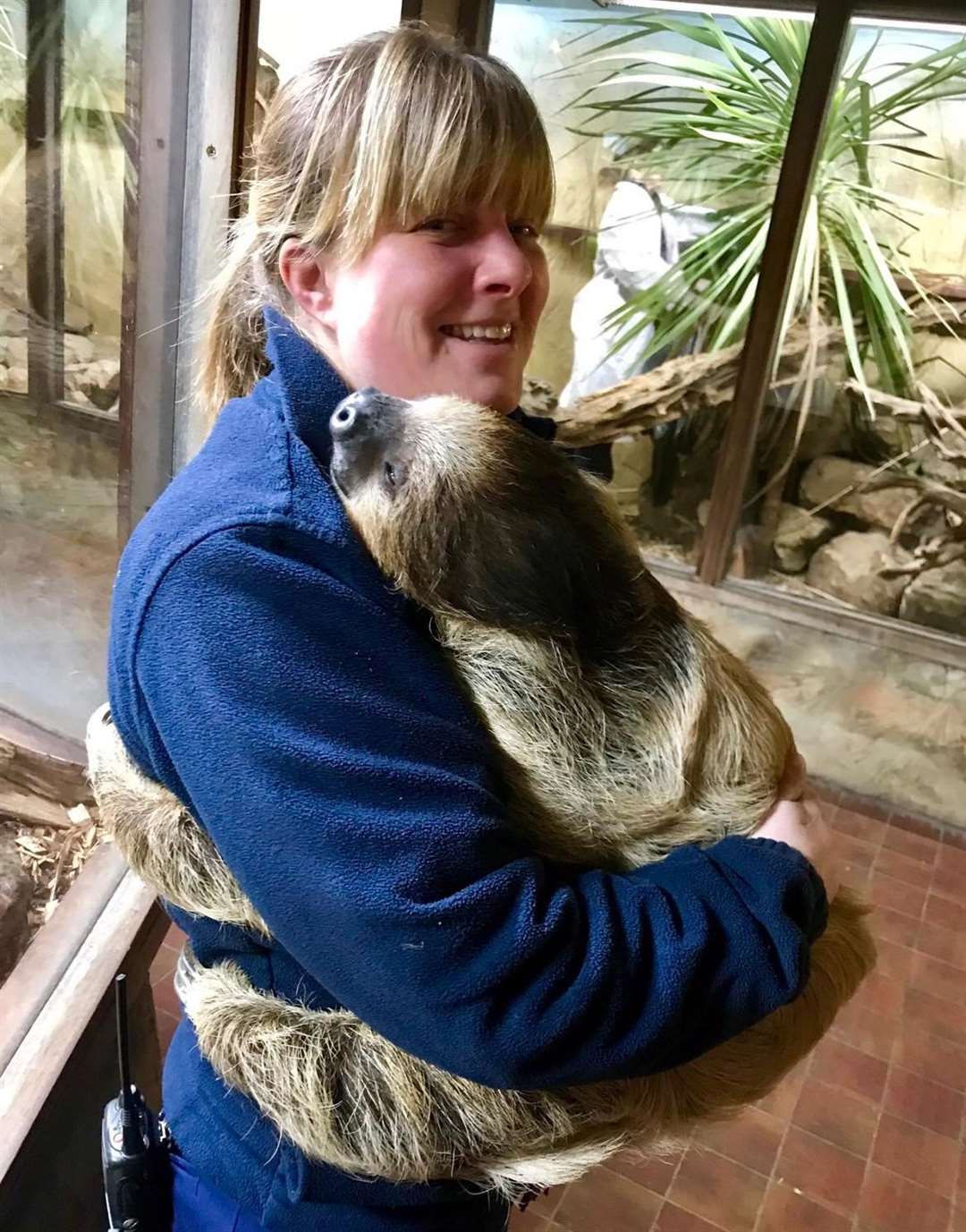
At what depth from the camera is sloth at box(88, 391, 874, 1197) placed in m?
0.87

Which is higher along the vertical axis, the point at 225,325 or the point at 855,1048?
the point at 225,325

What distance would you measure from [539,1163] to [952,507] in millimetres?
3015

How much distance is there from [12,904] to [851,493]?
2980 mm

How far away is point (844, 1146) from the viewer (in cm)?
211

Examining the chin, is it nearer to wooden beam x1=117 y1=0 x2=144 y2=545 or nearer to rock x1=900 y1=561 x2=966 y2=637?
wooden beam x1=117 y1=0 x2=144 y2=545

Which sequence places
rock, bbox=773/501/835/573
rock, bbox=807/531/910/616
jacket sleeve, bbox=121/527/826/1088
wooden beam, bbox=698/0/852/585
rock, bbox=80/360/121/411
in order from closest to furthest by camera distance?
jacket sleeve, bbox=121/527/826/1088
rock, bbox=80/360/121/411
wooden beam, bbox=698/0/852/585
rock, bbox=807/531/910/616
rock, bbox=773/501/835/573

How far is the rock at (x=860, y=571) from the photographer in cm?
342

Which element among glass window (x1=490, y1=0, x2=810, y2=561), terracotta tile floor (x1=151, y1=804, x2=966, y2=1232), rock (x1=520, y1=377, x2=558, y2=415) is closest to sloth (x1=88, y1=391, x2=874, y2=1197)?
terracotta tile floor (x1=151, y1=804, x2=966, y2=1232)

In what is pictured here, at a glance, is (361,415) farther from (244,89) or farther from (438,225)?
(244,89)

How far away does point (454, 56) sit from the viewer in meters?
0.88

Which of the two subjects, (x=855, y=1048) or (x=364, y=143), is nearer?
(x=364, y=143)

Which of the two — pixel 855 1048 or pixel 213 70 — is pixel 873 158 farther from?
pixel 855 1048

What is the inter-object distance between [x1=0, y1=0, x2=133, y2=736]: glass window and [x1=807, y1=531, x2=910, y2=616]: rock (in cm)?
252

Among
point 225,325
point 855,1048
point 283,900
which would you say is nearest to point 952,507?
point 855,1048
